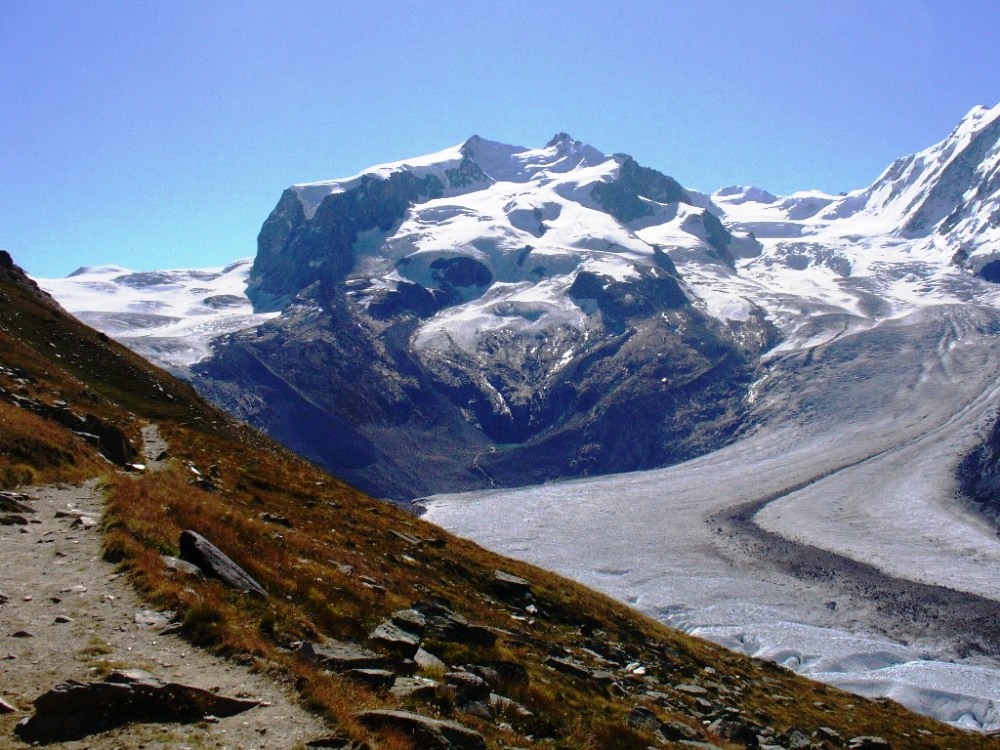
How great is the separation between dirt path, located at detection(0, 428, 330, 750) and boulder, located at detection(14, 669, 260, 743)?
198mm

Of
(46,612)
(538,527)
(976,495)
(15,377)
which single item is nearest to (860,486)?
(976,495)

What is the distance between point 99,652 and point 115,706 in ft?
5.83

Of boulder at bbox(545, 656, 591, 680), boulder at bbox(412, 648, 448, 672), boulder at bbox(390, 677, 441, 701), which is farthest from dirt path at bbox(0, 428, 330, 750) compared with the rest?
boulder at bbox(545, 656, 591, 680)

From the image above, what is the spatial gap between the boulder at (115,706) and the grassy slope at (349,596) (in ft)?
4.90

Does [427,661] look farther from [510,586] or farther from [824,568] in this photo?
[824,568]

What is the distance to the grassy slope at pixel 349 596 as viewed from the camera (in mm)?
13977

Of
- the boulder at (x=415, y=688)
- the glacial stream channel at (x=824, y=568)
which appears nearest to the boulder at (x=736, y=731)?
the boulder at (x=415, y=688)

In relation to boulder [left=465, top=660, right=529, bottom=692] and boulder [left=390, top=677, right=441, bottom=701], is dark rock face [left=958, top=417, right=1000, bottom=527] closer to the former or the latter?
boulder [left=465, top=660, right=529, bottom=692]

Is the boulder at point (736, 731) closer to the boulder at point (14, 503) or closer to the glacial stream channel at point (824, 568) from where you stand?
the boulder at point (14, 503)

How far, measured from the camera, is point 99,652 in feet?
38.8

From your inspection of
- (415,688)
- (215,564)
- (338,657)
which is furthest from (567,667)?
(215,564)

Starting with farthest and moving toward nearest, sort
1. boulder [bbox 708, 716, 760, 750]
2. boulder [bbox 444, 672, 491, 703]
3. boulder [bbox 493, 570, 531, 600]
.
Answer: boulder [bbox 493, 570, 531, 600] < boulder [bbox 708, 716, 760, 750] < boulder [bbox 444, 672, 491, 703]

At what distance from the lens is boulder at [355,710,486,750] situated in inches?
440

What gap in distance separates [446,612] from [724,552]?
13095 cm
